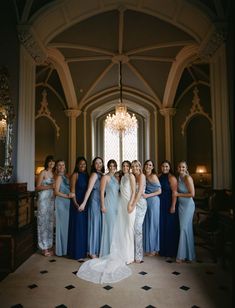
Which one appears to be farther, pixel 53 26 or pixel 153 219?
pixel 53 26

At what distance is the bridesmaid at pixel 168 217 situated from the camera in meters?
4.43

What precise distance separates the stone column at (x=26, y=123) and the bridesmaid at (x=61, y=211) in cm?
70

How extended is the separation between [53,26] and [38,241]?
14.4 feet

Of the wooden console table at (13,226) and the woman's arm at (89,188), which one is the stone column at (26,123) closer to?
the wooden console table at (13,226)

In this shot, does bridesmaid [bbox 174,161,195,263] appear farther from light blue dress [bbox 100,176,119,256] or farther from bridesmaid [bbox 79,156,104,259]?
bridesmaid [bbox 79,156,104,259]

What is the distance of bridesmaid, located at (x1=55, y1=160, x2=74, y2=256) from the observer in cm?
454

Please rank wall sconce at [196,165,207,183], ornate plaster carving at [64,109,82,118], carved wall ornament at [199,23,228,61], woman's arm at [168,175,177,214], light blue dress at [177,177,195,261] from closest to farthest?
light blue dress at [177,177,195,261], woman's arm at [168,175,177,214], carved wall ornament at [199,23,228,61], wall sconce at [196,165,207,183], ornate plaster carving at [64,109,82,118]

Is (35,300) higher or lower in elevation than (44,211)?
lower

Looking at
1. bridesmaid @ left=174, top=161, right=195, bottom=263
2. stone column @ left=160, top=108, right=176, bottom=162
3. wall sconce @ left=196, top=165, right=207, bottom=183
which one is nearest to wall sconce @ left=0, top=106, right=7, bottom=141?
bridesmaid @ left=174, top=161, right=195, bottom=263

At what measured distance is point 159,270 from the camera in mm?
3891

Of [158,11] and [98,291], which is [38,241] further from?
[158,11]

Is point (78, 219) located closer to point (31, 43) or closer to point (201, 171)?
→ point (31, 43)

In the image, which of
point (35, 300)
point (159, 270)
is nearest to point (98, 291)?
point (35, 300)

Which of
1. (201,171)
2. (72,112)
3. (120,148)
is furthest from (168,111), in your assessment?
(120,148)
